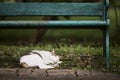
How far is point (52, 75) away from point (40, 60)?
735mm

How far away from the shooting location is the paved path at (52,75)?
19.5ft

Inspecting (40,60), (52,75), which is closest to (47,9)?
(40,60)

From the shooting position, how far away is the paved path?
5.95 meters

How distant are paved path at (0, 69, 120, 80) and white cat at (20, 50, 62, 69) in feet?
0.92

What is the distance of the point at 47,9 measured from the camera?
7086 mm

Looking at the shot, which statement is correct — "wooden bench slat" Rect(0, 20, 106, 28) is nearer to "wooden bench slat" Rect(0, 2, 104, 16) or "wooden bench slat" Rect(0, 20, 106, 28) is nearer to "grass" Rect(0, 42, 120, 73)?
"wooden bench slat" Rect(0, 2, 104, 16)

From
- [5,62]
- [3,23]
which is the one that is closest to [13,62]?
[5,62]

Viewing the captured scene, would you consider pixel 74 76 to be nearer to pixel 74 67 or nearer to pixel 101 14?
pixel 74 67

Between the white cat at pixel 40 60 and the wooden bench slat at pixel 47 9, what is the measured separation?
2.14ft

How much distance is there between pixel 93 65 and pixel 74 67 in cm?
32

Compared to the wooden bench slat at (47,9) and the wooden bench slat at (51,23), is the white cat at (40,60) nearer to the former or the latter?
the wooden bench slat at (51,23)

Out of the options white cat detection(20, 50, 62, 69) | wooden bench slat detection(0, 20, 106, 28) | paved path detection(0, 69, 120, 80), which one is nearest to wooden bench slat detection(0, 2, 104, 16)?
wooden bench slat detection(0, 20, 106, 28)

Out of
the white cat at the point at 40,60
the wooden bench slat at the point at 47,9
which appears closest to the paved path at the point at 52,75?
the white cat at the point at 40,60

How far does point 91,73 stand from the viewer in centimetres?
624
